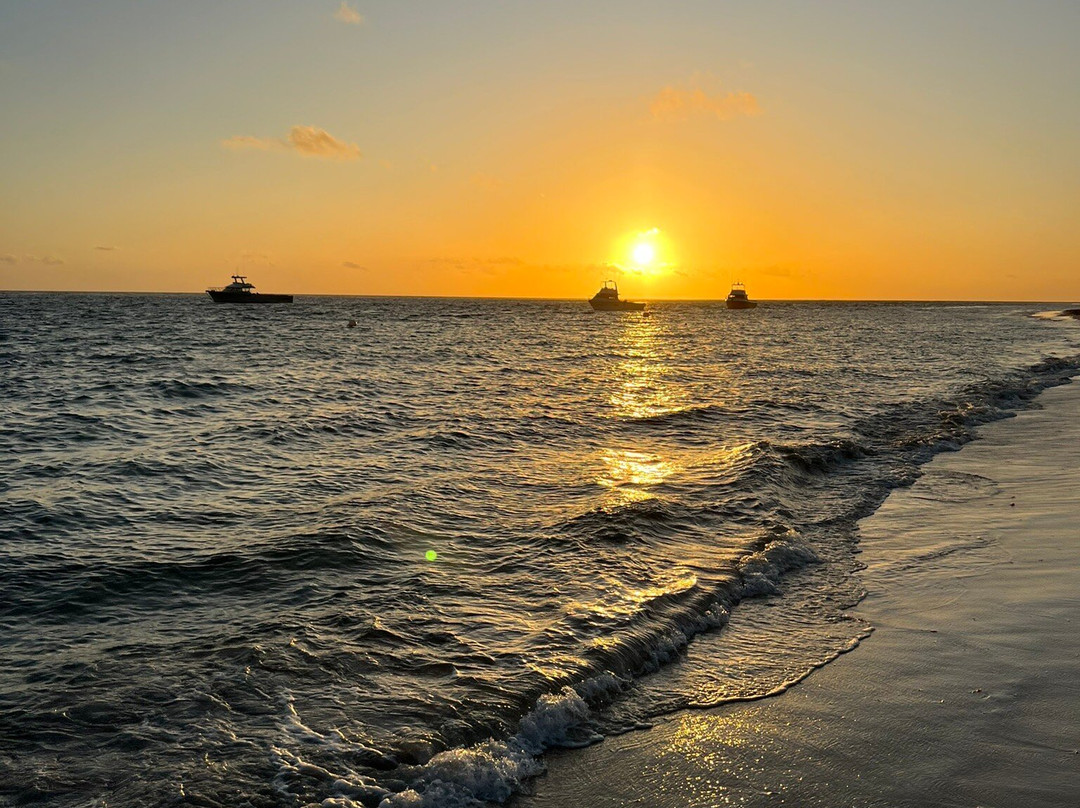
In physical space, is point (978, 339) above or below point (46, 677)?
above

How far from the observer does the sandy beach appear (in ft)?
18.4

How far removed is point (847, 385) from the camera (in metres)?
36.8

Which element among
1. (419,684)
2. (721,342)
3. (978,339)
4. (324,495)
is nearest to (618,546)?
(419,684)

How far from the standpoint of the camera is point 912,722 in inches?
255

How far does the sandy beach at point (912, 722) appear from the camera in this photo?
18.4 feet

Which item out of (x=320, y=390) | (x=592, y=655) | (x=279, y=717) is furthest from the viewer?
(x=320, y=390)

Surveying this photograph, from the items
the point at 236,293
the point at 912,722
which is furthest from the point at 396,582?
the point at 236,293

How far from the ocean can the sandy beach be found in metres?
0.45

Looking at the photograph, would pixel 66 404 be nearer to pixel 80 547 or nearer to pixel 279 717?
pixel 80 547

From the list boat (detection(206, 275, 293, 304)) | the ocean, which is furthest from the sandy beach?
boat (detection(206, 275, 293, 304))

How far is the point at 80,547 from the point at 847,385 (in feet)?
110

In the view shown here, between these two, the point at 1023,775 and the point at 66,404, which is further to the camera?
the point at 66,404

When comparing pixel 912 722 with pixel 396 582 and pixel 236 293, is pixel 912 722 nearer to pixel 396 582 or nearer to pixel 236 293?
pixel 396 582

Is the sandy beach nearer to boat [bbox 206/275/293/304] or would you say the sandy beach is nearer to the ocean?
the ocean
